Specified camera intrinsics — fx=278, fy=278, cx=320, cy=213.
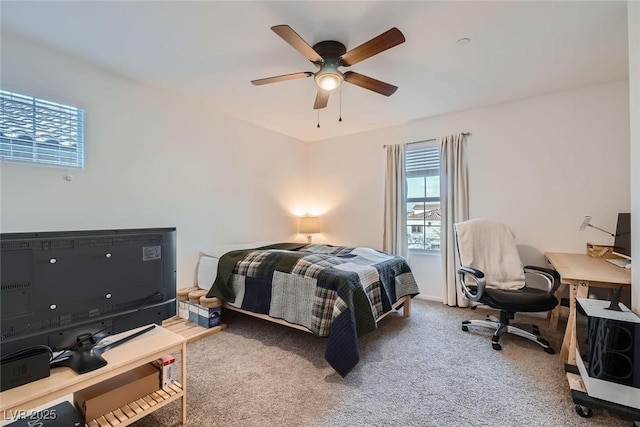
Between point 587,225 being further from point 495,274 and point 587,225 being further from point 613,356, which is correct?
point 613,356

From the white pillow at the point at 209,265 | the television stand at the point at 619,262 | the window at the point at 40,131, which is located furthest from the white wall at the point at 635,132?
the window at the point at 40,131

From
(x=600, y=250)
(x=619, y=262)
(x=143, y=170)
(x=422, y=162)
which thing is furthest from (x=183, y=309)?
(x=600, y=250)

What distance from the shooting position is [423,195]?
12.9 feet

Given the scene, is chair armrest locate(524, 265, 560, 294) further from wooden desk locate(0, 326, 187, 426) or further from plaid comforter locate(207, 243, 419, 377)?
wooden desk locate(0, 326, 187, 426)

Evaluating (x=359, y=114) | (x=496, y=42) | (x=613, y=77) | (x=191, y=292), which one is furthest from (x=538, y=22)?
(x=191, y=292)

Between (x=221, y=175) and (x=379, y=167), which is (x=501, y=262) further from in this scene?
(x=221, y=175)

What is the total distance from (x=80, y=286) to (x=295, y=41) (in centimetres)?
176

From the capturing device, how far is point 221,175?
3.58 meters

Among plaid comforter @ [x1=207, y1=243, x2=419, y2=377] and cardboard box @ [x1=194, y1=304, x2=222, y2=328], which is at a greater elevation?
plaid comforter @ [x1=207, y1=243, x2=419, y2=377]

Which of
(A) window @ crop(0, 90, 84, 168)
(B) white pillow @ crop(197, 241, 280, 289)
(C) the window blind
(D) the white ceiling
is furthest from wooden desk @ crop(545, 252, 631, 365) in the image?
(A) window @ crop(0, 90, 84, 168)

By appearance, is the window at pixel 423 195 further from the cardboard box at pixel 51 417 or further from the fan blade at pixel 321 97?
the cardboard box at pixel 51 417

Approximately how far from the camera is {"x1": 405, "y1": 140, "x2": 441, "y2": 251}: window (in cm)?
384

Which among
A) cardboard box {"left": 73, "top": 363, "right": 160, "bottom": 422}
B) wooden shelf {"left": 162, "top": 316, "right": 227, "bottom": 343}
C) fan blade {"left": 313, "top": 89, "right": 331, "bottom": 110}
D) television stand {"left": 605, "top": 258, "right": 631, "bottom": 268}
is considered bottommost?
wooden shelf {"left": 162, "top": 316, "right": 227, "bottom": 343}

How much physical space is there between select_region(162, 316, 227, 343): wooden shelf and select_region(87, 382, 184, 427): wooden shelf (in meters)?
1.11
